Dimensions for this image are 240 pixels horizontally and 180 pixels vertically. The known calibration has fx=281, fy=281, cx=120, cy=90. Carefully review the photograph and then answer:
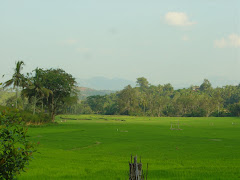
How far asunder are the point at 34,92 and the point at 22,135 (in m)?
53.4

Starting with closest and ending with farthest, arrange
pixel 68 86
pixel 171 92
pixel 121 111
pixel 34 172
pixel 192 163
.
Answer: pixel 34 172, pixel 192 163, pixel 68 86, pixel 121 111, pixel 171 92

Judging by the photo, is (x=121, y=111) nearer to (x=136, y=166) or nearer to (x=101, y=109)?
Answer: (x=101, y=109)

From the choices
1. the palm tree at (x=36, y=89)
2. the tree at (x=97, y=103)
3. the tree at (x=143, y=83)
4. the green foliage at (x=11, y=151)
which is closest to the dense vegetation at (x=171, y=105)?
the tree at (x=97, y=103)

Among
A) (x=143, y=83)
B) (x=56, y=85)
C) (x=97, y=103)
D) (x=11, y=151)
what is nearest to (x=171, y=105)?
(x=97, y=103)

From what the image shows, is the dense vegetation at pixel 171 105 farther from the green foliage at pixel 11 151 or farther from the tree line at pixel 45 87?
the green foliage at pixel 11 151

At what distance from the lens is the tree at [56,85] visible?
6031cm

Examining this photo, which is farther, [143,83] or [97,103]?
[143,83]

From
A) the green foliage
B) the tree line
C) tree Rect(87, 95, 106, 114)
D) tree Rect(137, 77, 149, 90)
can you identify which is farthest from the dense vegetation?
the green foliage

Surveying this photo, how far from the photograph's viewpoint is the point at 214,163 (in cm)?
1650

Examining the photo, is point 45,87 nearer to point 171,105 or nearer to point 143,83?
point 171,105

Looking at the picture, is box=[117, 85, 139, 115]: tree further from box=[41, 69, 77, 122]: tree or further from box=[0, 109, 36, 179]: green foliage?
box=[0, 109, 36, 179]: green foliage

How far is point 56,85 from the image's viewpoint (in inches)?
2405

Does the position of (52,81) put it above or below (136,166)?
above

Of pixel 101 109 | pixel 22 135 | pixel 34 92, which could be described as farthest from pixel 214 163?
pixel 101 109
